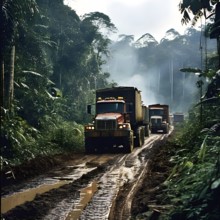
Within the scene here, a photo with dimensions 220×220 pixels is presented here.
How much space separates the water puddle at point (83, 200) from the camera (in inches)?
261

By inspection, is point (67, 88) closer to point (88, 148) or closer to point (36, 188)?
point (88, 148)

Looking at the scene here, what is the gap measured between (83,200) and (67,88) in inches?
1088

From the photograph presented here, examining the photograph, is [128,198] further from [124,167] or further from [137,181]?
[124,167]

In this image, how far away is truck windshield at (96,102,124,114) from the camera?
59.8 ft

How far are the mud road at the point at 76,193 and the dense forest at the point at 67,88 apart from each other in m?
1.22

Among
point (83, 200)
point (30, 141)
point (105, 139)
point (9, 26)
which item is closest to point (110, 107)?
point (105, 139)

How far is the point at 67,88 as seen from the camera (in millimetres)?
34875

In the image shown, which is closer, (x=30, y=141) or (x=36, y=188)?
(x=36, y=188)

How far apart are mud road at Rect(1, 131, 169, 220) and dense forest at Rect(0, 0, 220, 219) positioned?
122 centimetres

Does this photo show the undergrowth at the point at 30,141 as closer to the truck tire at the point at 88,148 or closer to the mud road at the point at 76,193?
the truck tire at the point at 88,148

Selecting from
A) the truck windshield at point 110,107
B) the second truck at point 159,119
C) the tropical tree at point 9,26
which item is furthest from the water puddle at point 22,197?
the second truck at point 159,119

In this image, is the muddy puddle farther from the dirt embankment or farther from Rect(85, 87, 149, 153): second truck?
Rect(85, 87, 149, 153): second truck

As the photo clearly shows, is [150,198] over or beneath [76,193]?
over

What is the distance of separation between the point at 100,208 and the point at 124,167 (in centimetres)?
554
